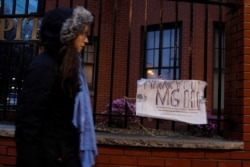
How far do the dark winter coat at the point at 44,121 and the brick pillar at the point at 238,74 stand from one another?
183 centimetres

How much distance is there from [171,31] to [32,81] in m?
7.96

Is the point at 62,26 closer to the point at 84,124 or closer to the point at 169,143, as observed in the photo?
the point at 84,124

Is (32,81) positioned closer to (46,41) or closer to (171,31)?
(46,41)

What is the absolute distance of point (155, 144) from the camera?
10.8 feet

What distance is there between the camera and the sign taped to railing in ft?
11.6

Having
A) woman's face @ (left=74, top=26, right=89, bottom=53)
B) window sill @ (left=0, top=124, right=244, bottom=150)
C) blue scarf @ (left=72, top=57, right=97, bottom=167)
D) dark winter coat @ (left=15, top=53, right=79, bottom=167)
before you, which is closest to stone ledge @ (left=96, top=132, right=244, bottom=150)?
window sill @ (left=0, top=124, right=244, bottom=150)

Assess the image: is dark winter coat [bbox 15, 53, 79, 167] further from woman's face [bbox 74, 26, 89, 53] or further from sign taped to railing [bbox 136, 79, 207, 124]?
sign taped to railing [bbox 136, 79, 207, 124]

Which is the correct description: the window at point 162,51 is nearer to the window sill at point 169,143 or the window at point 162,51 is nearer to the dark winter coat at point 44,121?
the window sill at point 169,143

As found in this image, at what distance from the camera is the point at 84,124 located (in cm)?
222

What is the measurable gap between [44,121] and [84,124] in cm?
27

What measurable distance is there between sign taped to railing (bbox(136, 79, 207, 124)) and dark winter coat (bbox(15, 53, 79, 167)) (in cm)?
156

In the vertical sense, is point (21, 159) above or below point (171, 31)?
below

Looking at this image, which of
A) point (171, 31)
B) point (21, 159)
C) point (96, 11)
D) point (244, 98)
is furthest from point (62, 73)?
point (96, 11)

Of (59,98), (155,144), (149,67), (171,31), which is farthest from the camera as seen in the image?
(149,67)
